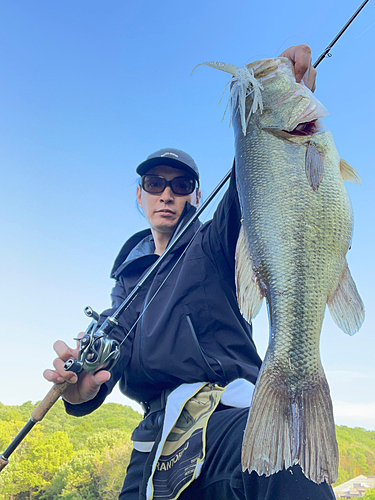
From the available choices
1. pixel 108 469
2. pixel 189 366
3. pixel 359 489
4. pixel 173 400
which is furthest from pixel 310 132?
pixel 359 489

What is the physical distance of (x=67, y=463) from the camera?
A: 4959 cm

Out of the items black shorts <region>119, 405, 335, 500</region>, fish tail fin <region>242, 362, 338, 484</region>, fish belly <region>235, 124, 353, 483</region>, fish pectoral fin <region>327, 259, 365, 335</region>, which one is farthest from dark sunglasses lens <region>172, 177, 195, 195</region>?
fish tail fin <region>242, 362, 338, 484</region>

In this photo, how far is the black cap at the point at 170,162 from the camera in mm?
3334

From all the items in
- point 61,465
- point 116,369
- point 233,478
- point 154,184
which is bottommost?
point 61,465

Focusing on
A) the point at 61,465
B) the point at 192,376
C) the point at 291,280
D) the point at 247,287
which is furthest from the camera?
the point at 61,465

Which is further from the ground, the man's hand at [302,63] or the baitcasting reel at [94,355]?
the man's hand at [302,63]

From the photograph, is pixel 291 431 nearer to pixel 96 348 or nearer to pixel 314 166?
pixel 314 166

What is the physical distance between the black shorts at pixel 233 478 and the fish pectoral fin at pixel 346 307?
21.6 inches

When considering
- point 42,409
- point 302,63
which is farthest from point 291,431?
point 42,409

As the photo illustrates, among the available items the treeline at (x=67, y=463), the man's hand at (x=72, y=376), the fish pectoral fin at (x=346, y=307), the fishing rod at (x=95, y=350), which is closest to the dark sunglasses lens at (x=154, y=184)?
the fishing rod at (x=95, y=350)

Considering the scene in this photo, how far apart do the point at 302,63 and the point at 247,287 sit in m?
1.11

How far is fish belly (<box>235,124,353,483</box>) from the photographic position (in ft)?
4.43

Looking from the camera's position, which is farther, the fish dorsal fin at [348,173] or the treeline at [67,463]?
the treeline at [67,463]

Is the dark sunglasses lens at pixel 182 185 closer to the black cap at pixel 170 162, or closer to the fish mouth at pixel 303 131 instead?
the black cap at pixel 170 162
